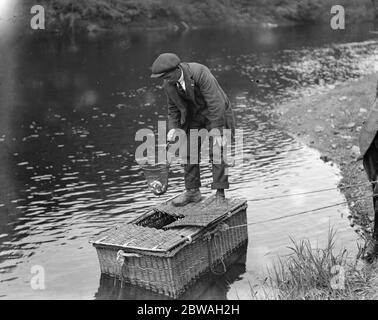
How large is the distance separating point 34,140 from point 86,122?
215cm

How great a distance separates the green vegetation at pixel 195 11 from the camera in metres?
40.9

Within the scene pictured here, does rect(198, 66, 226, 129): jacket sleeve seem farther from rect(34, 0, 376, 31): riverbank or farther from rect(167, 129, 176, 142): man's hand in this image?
rect(34, 0, 376, 31): riverbank

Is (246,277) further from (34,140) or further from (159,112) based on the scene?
(159,112)

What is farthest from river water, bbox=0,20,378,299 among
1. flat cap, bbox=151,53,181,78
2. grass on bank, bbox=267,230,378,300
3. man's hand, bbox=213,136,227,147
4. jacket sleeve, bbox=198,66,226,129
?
flat cap, bbox=151,53,181,78

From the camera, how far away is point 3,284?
7391mm

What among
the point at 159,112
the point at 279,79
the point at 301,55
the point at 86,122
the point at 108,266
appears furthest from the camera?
the point at 301,55

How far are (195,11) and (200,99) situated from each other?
1591 inches

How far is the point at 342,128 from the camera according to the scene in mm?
14023

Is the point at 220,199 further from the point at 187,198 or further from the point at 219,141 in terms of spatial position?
the point at 219,141

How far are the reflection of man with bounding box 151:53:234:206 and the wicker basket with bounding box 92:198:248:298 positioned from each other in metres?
0.47

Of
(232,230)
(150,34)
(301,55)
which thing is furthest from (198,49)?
(232,230)

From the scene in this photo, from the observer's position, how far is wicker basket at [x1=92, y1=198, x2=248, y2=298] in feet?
21.9

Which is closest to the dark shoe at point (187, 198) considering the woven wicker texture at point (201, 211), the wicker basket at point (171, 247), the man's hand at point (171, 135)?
the woven wicker texture at point (201, 211)

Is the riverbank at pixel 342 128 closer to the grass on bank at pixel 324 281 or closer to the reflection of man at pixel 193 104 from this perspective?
the grass on bank at pixel 324 281
